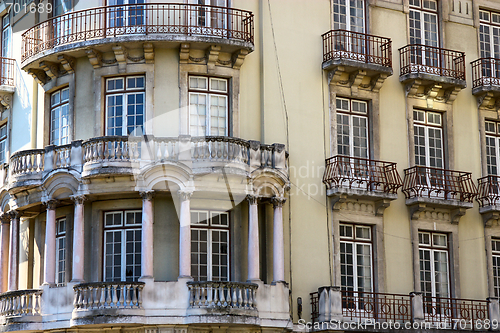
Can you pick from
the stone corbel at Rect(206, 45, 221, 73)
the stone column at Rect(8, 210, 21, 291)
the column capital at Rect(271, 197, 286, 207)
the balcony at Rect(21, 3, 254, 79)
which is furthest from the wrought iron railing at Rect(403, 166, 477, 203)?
the stone column at Rect(8, 210, 21, 291)

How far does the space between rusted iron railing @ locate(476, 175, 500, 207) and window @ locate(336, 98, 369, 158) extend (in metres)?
4.14

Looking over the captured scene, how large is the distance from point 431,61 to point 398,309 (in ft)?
27.2

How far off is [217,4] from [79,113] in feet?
17.0

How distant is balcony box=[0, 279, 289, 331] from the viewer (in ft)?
76.0

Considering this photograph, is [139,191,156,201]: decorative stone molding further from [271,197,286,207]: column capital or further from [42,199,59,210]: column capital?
[271,197,286,207]: column capital

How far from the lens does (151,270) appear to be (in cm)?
2383

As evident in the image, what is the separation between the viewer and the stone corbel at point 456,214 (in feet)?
92.4

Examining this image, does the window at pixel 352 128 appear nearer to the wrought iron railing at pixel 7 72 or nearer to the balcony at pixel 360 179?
the balcony at pixel 360 179

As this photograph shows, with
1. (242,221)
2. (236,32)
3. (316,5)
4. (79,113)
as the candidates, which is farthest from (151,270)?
(316,5)

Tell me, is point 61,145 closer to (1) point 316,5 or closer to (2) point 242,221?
(2) point 242,221

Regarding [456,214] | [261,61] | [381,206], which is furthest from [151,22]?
[456,214]

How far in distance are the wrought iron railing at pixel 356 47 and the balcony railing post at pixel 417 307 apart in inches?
278

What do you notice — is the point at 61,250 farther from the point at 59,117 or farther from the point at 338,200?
the point at 338,200

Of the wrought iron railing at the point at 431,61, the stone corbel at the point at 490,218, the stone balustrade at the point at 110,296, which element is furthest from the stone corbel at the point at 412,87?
the stone balustrade at the point at 110,296
